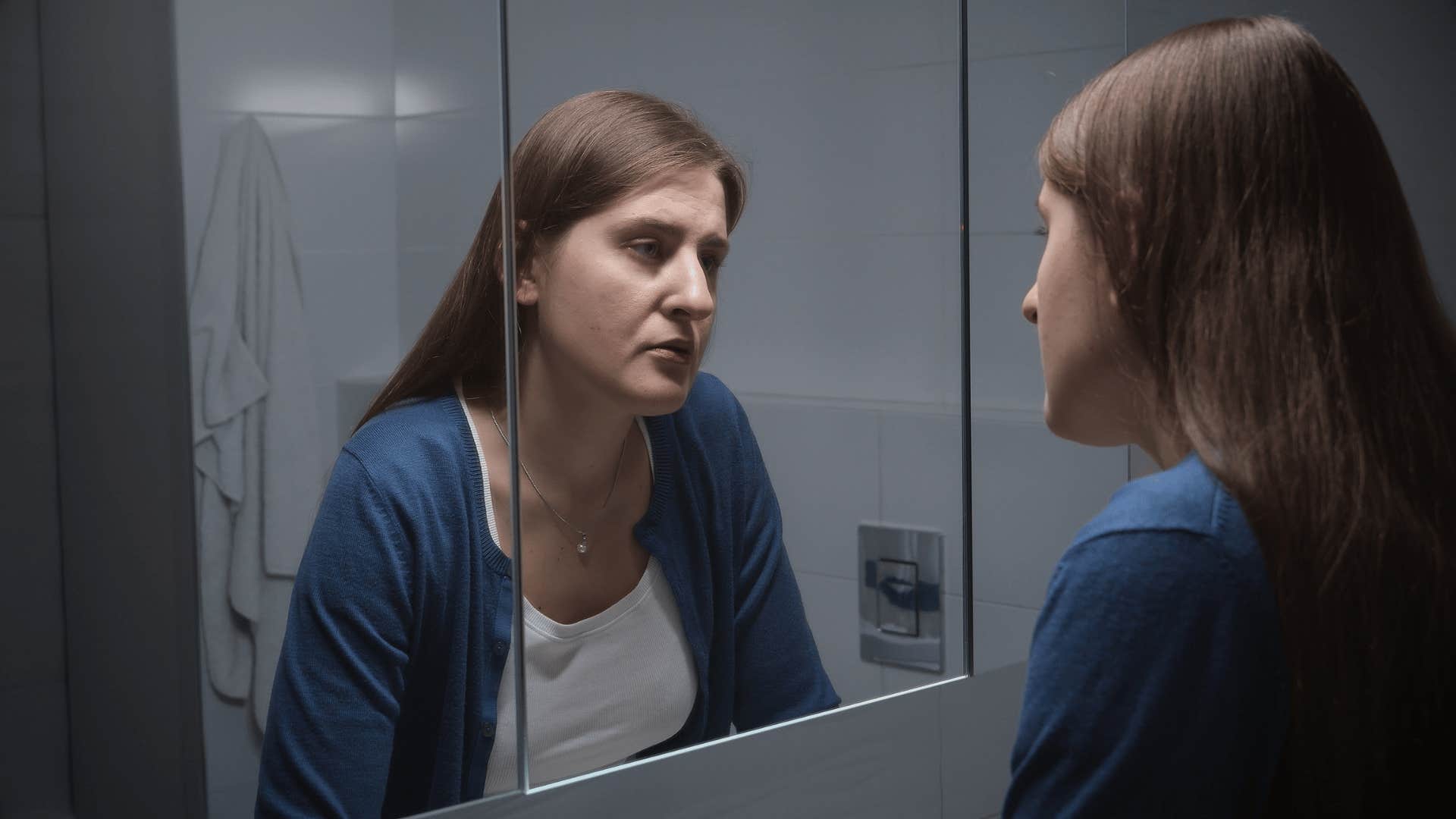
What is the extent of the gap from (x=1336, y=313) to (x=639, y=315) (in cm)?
59

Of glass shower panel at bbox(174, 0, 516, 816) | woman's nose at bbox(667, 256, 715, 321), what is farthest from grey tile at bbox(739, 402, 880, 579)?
glass shower panel at bbox(174, 0, 516, 816)

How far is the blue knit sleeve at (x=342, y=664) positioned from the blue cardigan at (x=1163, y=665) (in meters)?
0.54

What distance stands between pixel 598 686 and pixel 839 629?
315mm

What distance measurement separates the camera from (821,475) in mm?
1323

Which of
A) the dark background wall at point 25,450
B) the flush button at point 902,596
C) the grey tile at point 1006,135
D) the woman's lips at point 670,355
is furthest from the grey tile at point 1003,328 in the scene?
the dark background wall at point 25,450

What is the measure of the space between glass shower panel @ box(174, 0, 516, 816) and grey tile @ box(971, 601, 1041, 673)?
0.64 meters

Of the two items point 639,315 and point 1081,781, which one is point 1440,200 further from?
point 1081,781

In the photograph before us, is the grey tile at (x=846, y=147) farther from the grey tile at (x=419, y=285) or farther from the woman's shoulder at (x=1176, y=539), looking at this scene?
the woman's shoulder at (x=1176, y=539)

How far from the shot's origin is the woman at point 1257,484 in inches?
26.7

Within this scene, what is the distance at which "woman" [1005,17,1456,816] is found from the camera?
68 centimetres

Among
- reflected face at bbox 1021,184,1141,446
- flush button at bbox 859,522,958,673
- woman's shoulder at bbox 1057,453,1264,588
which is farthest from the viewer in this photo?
flush button at bbox 859,522,958,673

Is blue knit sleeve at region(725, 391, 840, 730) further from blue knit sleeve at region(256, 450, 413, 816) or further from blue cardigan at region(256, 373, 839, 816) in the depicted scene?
blue knit sleeve at region(256, 450, 413, 816)

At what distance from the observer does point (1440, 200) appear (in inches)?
77.1

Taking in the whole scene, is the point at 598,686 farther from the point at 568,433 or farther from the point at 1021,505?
the point at 1021,505
